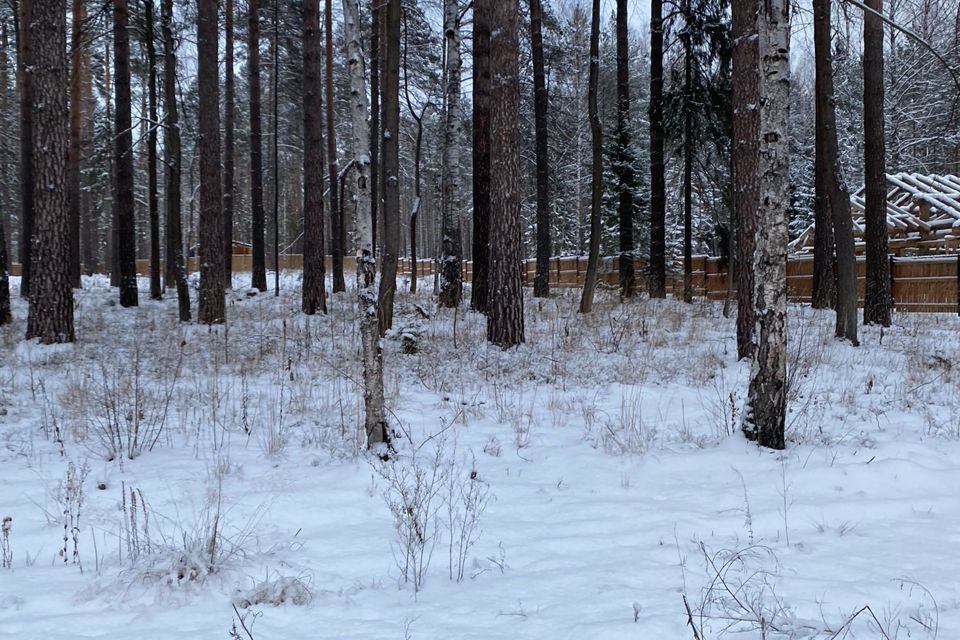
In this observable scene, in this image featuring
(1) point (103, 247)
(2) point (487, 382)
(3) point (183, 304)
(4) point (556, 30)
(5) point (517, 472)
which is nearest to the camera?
(5) point (517, 472)

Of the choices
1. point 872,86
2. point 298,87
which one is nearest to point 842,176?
point 872,86

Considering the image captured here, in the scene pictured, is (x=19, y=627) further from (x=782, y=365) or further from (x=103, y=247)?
(x=103, y=247)

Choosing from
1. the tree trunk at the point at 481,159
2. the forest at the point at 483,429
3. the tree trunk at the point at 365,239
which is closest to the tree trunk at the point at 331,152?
the forest at the point at 483,429

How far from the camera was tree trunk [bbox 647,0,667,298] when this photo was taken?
47.2 ft

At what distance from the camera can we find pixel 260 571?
250 cm

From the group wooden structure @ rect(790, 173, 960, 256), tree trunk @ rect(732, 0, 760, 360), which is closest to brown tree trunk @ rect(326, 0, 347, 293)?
tree trunk @ rect(732, 0, 760, 360)

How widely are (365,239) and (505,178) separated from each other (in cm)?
399

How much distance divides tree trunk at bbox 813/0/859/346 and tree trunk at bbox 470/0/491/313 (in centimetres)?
529

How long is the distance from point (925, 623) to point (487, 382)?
435 cm

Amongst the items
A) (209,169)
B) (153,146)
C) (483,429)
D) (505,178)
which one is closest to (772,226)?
(483,429)

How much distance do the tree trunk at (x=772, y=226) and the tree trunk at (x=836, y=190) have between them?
4.86 meters

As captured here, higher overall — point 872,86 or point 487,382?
point 872,86

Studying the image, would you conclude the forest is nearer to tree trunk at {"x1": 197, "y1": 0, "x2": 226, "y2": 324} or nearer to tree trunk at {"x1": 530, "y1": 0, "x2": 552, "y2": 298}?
tree trunk at {"x1": 197, "y1": 0, "x2": 226, "y2": 324}

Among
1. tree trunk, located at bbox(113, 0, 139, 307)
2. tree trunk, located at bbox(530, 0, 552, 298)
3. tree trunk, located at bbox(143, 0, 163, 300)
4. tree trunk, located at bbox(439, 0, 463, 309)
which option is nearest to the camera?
tree trunk, located at bbox(143, 0, 163, 300)
